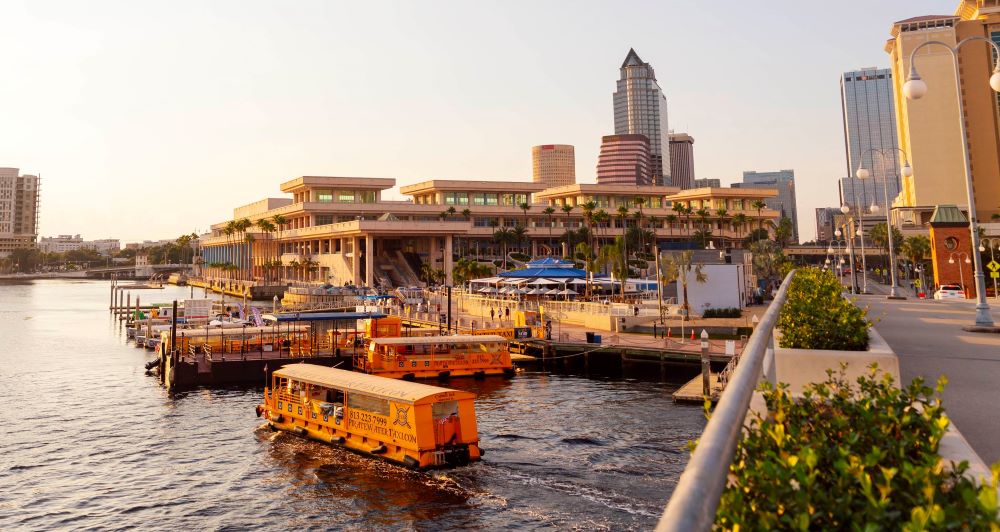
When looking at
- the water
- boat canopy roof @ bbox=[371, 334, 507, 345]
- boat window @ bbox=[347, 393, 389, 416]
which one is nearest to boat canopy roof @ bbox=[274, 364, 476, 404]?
boat window @ bbox=[347, 393, 389, 416]

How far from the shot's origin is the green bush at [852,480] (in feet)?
9.50

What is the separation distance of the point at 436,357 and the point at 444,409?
66.0 feet

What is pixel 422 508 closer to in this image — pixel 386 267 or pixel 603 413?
pixel 603 413

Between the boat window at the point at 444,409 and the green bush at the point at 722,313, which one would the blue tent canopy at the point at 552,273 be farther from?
the boat window at the point at 444,409

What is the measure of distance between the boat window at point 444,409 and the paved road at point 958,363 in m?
15.9

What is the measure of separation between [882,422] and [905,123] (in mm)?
175503

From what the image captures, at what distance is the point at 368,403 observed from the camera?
92.1 feet

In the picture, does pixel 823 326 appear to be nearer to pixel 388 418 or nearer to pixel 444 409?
pixel 444 409

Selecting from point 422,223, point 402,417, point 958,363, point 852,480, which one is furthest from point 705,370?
point 422,223

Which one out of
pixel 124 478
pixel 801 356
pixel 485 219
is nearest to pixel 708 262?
pixel 124 478

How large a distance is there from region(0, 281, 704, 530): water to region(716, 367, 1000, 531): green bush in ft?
56.8

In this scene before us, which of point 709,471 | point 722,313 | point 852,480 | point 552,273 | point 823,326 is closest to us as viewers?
point 709,471

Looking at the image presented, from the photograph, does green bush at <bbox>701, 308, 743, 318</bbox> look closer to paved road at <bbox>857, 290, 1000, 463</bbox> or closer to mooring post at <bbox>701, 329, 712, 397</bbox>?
mooring post at <bbox>701, 329, 712, 397</bbox>

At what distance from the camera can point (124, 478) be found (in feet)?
85.2
